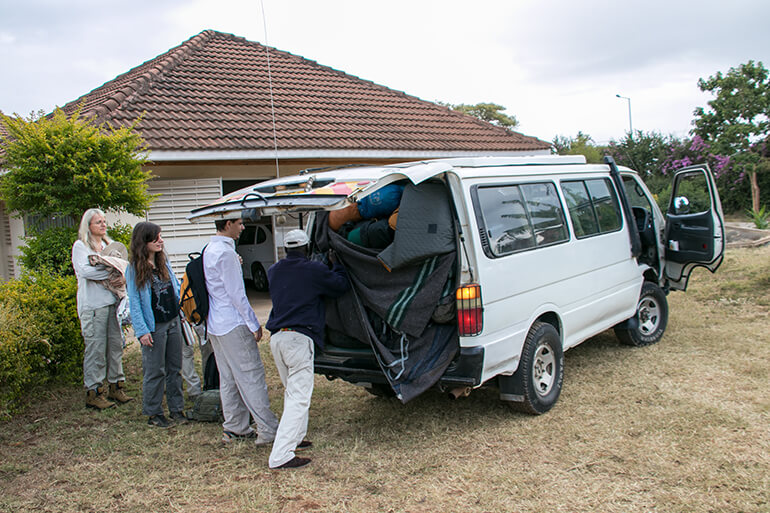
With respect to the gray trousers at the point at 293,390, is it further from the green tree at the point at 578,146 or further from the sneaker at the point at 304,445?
the green tree at the point at 578,146

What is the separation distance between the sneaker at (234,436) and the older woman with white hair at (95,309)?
1.58 metres

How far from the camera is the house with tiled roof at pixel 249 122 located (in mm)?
10000

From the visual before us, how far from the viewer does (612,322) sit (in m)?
6.17

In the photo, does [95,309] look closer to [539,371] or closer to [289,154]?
[539,371]

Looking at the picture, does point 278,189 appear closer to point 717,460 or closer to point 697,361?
point 717,460

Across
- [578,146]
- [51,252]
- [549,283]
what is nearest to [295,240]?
[549,283]

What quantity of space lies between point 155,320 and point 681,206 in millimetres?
5787

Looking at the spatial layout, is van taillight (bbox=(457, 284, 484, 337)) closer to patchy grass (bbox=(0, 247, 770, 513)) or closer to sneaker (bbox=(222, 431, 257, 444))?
patchy grass (bbox=(0, 247, 770, 513))

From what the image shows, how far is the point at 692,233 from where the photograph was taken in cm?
676

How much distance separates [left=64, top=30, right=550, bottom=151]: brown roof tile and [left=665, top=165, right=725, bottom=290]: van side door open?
5935 millimetres

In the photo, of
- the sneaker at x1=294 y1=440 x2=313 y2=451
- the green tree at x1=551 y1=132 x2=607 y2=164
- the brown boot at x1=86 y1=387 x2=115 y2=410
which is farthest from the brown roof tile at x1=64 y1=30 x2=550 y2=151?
the green tree at x1=551 y1=132 x2=607 y2=164

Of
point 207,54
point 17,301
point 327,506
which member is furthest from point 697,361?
point 207,54

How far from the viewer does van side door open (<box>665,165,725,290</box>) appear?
21.7 ft

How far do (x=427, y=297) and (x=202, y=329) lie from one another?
253cm
